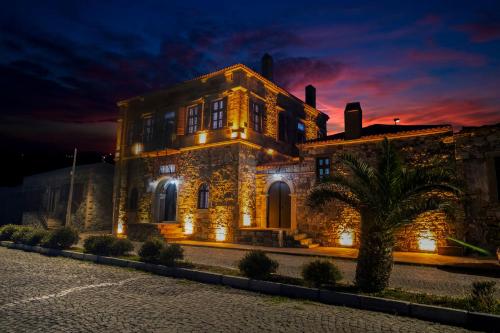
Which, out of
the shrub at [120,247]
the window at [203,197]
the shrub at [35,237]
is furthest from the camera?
the window at [203,197]

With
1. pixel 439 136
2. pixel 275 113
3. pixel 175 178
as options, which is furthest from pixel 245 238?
pixel 439 136

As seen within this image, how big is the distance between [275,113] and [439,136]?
946 cm

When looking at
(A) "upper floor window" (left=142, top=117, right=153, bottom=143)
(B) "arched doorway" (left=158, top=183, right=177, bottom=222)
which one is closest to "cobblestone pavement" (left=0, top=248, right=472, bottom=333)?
(B) "arched doorway" (left=158, top=183, right=177, bottom=222)

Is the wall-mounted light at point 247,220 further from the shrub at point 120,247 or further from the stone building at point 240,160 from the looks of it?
the shrub at point 120,247

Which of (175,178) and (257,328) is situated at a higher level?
(175,178)

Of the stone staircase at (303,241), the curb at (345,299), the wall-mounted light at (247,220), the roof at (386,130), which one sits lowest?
the curb at (345,299)

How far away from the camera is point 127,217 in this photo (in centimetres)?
2145

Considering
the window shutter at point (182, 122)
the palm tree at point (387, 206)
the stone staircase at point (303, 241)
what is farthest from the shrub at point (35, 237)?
the palm tree at point (387, 206)

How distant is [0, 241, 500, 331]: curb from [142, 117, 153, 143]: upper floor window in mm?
13104

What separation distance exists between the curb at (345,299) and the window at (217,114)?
10.1m

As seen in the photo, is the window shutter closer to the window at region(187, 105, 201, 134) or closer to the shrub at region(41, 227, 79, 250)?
the window at region(187, 105, 201, 134)

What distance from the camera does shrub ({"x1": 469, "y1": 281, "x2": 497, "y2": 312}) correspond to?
4.93 meters

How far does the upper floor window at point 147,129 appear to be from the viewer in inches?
837

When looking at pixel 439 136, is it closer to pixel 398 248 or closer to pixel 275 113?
pixel 398 248
